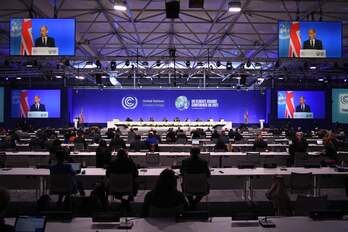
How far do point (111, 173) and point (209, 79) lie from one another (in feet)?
102

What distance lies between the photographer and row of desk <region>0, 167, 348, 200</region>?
7652 mm

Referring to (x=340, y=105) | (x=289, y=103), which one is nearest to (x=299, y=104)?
(x=289, y=103)

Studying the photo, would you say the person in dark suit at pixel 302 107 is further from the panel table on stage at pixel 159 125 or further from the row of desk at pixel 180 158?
the row of desk at pixel 180 158

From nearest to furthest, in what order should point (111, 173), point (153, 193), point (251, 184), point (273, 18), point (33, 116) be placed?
point (153, 193)
point (111, 173)
point (251, 184)
point (273, 18)
point (33, 116)

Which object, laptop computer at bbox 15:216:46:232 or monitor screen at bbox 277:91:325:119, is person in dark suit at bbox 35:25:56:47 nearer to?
laptop computer at bbox 15:216:46:232

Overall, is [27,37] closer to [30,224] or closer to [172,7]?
[172,7]

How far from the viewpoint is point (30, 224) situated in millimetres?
3664

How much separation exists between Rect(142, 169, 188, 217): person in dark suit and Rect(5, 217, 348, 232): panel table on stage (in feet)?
1.88

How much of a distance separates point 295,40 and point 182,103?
80.2ft

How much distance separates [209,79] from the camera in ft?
122

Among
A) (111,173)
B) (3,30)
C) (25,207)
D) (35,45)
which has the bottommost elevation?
(25,207)

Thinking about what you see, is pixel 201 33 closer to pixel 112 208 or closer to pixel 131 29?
pixel 131 29

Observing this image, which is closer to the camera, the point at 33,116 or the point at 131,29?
the point at 131,29

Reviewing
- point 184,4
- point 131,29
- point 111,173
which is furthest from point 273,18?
point 111,173
